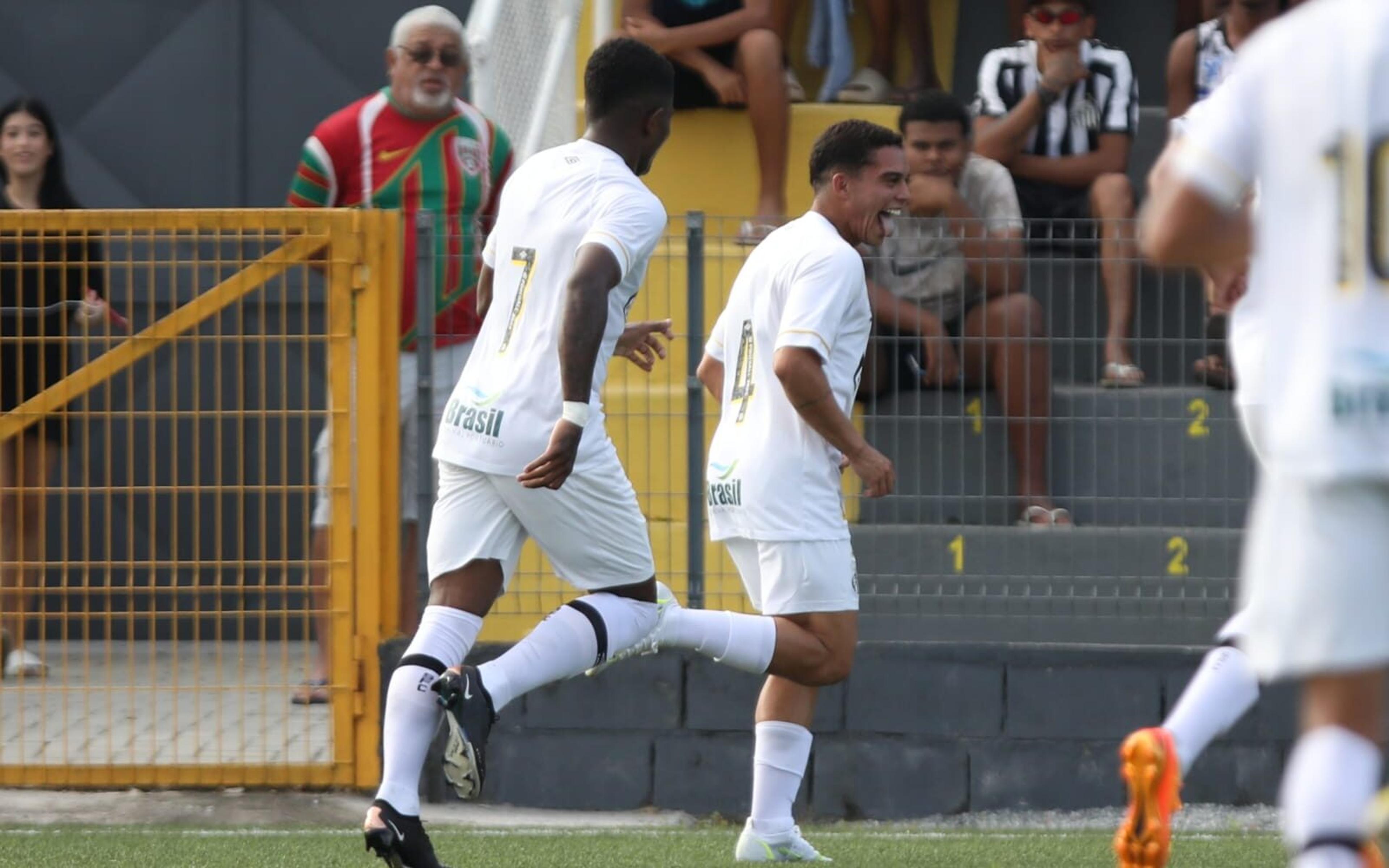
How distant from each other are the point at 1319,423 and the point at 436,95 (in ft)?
18.3

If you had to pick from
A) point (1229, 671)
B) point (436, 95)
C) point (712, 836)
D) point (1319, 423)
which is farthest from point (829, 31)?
point (1319, 423)

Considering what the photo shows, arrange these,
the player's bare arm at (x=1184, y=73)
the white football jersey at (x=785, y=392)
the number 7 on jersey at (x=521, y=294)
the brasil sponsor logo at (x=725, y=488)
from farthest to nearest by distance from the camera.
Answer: the player's bare arm at (x=1184, y=73)
the brasil sponsor logo at (x=725, y=488)
the white football jersey at (x=785, y=392)
the number 7 on jersey at (x=521, y=294)

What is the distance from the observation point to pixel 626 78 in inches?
208

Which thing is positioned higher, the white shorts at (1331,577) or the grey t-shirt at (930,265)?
the grey t-shirt at (930,265)

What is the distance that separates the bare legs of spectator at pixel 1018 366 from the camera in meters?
7.16

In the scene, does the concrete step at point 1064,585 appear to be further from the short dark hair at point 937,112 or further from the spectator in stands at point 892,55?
the spectator in stands at point 892,55

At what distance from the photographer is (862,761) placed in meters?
7.18

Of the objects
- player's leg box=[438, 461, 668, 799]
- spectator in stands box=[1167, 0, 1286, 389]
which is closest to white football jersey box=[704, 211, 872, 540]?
player's leg box=[438, 461, 668, 799]

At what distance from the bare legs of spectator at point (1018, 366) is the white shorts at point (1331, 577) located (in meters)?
4.34

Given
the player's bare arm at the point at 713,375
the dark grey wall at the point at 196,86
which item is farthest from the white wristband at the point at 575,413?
the dark grey wall at the point at 196,86

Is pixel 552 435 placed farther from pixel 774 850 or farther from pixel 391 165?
pixel 391 165

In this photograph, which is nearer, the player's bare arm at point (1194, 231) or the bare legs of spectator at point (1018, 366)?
the player's bare arm at point (1194, 231)

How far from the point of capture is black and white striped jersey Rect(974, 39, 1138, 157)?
8.41 metres

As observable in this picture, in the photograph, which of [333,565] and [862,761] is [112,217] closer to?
[333,565]
